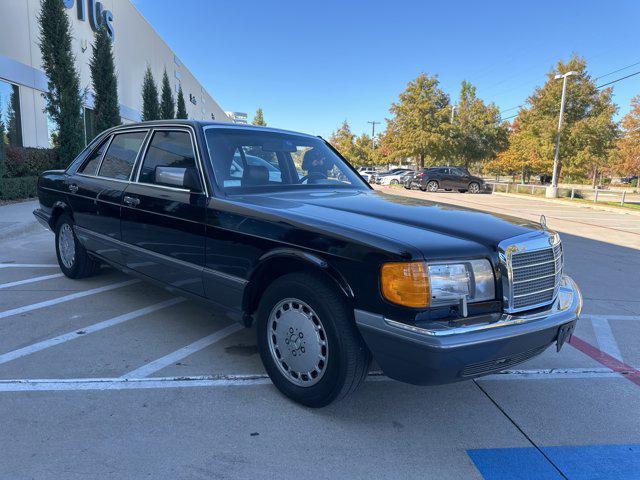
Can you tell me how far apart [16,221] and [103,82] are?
11355mm

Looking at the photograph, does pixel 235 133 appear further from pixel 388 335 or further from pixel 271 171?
pixel 388 335

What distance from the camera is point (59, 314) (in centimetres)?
441

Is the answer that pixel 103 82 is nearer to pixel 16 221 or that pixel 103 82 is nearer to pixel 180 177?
pixel 16 221

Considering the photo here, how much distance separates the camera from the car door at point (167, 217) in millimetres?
3463

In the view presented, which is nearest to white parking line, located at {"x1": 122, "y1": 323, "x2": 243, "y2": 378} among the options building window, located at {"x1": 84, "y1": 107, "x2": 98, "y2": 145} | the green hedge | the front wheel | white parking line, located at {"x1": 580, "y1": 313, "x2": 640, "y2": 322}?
white parking line, located at {"x1": 580, "y1": 313, "x2": 640, "y2": 322}

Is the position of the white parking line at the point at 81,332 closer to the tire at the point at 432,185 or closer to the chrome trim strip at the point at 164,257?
the chrome trim strip at the point at 164,257

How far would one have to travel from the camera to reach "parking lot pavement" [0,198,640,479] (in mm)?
2414

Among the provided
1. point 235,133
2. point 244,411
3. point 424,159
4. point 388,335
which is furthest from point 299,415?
point 424,159

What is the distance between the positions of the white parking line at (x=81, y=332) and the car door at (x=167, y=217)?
52 centimetres

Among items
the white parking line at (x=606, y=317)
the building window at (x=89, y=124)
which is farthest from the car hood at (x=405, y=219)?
the building window at (x=89, y=124)

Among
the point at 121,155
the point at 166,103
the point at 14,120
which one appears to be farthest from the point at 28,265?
the point at 166,103

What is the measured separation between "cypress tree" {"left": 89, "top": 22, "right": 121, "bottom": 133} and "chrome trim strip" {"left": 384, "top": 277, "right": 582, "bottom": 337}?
18916 millimetres

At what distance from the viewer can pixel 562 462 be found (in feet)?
8.22

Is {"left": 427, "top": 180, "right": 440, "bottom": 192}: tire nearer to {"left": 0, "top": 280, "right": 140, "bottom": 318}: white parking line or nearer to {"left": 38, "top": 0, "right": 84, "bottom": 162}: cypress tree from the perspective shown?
{"left": 38, "top": 0, "right": 84, "bottom": 162}: cypress tree
